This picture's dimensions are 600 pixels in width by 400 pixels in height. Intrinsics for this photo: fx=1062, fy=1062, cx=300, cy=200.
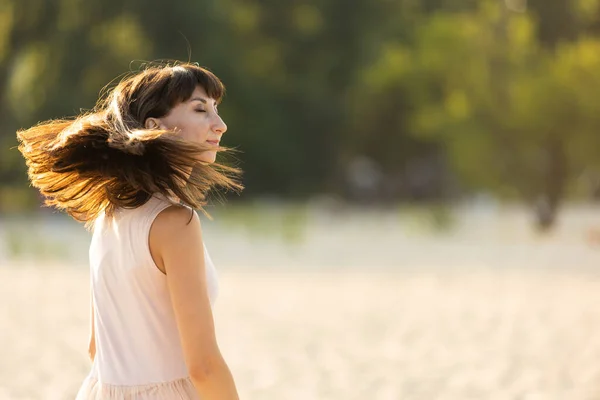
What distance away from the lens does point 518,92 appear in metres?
17.5

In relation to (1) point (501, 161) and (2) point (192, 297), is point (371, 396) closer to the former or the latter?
(2) point (192, 297)

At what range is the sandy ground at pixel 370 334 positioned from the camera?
6.12 m

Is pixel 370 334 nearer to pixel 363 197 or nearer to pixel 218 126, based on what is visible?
pixel 218 126

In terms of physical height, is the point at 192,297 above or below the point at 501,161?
above

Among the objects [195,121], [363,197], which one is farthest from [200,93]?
[363,197]

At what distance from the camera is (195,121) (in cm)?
220

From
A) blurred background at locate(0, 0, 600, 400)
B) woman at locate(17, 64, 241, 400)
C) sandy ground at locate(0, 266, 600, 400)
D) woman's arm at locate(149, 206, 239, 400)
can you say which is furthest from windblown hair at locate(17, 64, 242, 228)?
sandy ground at locate(0, 266, 600, 400)

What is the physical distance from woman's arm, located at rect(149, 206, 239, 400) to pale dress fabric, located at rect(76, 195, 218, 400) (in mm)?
67

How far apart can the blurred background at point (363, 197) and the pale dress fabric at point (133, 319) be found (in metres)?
0.72

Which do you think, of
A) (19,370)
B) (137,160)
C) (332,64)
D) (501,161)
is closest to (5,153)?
(332,64)

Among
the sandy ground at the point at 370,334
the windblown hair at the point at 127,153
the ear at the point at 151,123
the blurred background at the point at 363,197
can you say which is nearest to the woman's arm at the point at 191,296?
the windblown hair at the point at 127,153

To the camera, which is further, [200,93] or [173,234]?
[200,93]

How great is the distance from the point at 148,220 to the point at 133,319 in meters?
0.22

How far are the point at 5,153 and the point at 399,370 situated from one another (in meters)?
20.2
